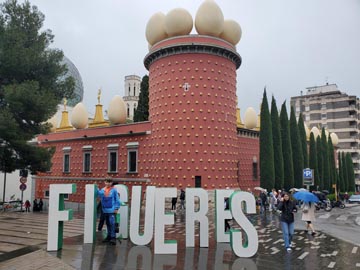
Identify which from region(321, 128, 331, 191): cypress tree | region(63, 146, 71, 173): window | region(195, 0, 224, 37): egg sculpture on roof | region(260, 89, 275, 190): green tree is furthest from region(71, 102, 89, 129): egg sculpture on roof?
region(321, 128, 331, 191): cypress tree

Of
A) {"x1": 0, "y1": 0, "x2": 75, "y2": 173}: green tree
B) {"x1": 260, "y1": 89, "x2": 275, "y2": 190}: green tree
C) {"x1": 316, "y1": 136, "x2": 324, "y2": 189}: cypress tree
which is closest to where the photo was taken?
{"x1": 0, "y1": 0, "x2": 75, "y2": 173}: green tree

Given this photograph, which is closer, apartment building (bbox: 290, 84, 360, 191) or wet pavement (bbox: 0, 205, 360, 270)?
wet pavement (bbox: 0, 205, 360, 270)

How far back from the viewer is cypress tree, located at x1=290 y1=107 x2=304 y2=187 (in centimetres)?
3612

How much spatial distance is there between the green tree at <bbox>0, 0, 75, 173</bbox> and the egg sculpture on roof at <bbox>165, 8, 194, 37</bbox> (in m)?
8.72

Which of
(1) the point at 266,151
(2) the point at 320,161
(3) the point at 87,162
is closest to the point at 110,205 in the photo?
(1) the point at 266,151

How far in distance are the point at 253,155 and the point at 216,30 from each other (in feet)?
42.6

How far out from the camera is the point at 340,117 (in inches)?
3024

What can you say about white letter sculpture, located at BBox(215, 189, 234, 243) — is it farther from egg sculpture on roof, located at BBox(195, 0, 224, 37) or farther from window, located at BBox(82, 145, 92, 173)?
window, located at BBox(82, 145, 92, 173)

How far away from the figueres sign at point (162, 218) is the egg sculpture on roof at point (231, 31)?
19344 mm

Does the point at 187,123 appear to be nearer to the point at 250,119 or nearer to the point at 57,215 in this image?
the point at 250,119

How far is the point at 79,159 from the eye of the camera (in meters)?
34.7

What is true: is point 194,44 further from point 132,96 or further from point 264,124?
point 132,96

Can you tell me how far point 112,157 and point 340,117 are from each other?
6074 cm

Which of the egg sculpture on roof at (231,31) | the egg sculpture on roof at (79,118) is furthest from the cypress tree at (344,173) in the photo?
the egg sculpture on roof at (79,118)
